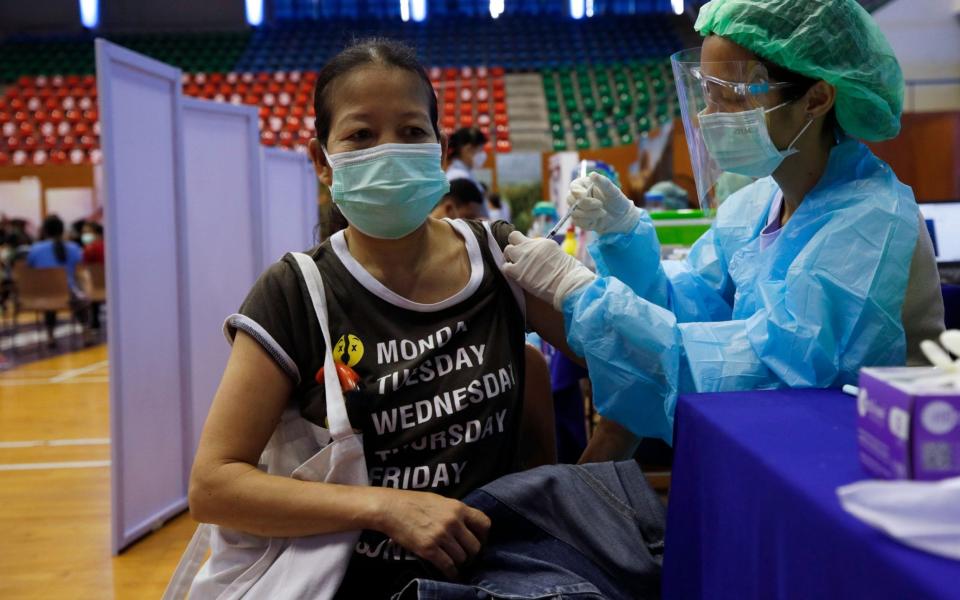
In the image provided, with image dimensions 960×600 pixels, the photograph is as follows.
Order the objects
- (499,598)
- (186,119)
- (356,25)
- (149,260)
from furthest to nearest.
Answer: (356,25) < (186,119) < (149,260) < (499,598)

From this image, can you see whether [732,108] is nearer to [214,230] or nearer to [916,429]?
[916,429]

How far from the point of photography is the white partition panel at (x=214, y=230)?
130 inches

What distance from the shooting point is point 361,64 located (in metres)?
1.18

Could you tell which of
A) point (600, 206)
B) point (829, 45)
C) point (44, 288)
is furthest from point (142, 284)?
point (44, 288)

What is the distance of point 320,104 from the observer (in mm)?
1244

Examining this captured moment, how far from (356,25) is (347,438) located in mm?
17691

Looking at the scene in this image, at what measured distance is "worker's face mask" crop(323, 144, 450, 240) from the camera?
1.21m

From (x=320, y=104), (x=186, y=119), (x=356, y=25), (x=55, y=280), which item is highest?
(x=356, y=25)

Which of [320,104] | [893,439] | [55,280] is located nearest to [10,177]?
[55,280]

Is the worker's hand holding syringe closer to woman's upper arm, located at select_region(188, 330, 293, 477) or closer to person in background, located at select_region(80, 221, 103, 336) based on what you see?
woman's upper arm, located at select_region(188, 330, 293, 477)

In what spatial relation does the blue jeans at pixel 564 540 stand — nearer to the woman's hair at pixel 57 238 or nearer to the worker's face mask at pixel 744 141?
the worker's face mask at pixel 744 141

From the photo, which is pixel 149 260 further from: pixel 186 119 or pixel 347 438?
pixel 347 438

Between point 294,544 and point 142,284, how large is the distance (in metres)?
2.00

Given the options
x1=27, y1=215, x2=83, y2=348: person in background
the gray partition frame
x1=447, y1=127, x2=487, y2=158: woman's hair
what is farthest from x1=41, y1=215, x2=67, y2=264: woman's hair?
x1=447, y1=127, x2=487, y2=158: woman's hair
